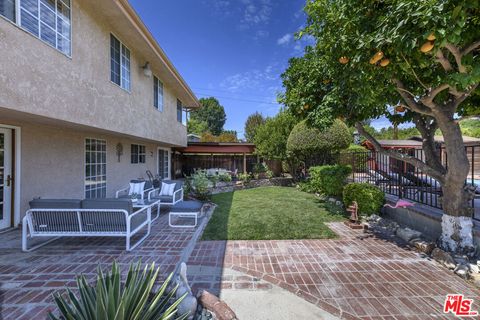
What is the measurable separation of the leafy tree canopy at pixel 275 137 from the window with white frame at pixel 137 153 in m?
8.16

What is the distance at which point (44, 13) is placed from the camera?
4371 mm

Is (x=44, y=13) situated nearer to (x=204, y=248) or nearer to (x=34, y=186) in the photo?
(x=34, y=186)

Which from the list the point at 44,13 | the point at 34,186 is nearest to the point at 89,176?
the point at 34,186

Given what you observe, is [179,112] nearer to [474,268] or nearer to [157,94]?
[157,94]

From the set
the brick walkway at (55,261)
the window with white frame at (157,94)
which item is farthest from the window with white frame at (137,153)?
the brick walkway at (55,261)

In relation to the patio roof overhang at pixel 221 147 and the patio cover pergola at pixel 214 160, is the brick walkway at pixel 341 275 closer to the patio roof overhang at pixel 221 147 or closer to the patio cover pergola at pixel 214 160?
the patio roof overhang at pixel 221 147

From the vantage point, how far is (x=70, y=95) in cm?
480

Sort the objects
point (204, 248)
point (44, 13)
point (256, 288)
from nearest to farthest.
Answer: point (256, 288)
point (44, 13)
point (204, 248)

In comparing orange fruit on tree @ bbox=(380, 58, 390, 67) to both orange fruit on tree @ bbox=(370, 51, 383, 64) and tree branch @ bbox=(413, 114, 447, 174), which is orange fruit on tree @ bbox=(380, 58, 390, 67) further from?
tree branch @ bbox=(413, 114, 447, 174)

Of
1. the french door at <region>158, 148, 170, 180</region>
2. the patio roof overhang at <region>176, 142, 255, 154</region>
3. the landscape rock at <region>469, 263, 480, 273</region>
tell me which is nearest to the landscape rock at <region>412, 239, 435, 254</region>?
the landscape rock at <region>469, 263, 480, 273</region>

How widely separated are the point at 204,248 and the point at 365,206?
531 cm

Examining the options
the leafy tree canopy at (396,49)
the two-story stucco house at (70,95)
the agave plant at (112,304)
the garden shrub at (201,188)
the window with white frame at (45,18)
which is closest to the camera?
the agave plant at (112,304)

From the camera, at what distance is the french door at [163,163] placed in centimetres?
1416

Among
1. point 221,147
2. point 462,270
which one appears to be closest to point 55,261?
point 462,270
